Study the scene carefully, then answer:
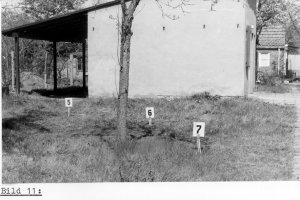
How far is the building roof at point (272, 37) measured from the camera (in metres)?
33.0

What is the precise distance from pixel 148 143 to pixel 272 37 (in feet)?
86.0

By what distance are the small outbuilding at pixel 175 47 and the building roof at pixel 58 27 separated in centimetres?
7

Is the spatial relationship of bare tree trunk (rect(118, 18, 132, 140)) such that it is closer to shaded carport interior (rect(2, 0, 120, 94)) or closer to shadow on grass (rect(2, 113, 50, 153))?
A: shadow on grass (rect(2, 113, 50, 153))

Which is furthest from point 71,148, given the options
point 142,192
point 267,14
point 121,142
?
point 267,14

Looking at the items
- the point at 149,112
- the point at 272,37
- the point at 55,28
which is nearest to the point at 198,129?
the point at 149,112

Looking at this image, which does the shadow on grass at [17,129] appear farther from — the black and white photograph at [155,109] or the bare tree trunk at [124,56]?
the bare tree trunk at [124,56]

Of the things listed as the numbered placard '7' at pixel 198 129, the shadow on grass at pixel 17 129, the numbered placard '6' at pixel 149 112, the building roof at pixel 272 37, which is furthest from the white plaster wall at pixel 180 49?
the building roof at pixel 272 37

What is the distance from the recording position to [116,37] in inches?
685

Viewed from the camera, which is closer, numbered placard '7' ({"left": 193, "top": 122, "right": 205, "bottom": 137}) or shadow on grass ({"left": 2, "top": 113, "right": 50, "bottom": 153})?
numbered placard '7' ({"left": 193, "top": 122, "right": 205, "bottom": 137})

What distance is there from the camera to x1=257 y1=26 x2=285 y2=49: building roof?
3303cm

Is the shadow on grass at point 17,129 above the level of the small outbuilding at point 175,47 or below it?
below

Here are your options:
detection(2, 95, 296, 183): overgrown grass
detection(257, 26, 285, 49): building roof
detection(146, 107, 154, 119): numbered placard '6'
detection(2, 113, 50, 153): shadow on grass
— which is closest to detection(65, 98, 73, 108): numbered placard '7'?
detection(2, 95, 296, 183): overgrown grass

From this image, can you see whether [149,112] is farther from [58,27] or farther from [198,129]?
[58,27]

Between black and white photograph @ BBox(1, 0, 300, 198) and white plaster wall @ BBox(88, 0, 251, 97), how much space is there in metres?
0.03
